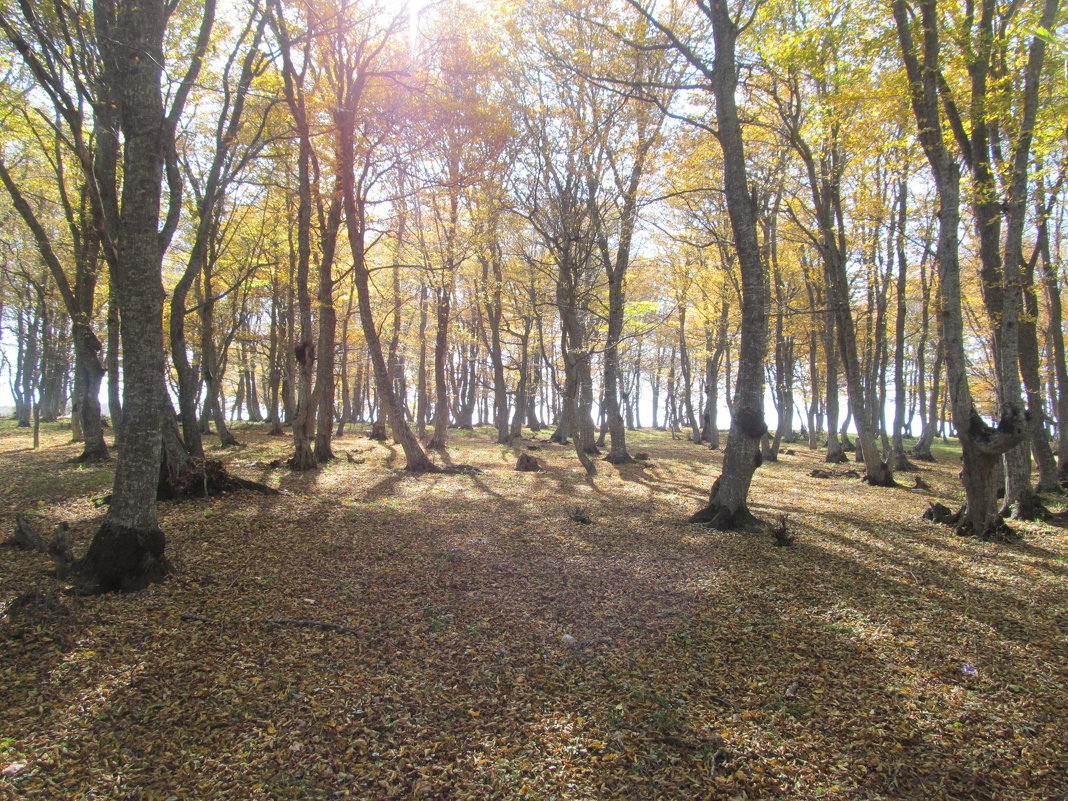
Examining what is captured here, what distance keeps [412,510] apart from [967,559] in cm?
800

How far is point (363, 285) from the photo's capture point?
453 inches

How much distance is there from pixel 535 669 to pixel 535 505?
5822mm

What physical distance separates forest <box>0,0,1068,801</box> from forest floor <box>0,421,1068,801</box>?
28 mm

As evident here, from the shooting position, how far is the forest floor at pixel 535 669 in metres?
2.72

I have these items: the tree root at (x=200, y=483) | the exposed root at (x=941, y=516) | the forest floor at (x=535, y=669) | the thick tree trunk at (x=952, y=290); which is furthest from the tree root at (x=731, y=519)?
the tree root at (x=200, y=483)

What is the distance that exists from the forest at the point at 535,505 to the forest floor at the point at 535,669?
0.03 m

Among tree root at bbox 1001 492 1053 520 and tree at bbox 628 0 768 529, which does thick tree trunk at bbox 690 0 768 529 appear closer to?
tree at bbox 628 0 768 529

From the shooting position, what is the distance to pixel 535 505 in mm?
9617

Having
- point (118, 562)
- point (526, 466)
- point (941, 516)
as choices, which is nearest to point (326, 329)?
point (526, 466)

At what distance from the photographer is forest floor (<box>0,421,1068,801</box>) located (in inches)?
107

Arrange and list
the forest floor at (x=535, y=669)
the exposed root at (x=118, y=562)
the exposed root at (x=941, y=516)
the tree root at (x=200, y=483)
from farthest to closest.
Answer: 1. the exposed root at (x=941, y=516)
2. the tree root at (x=200, y=483)
3. the exposed root at (x=118, y=562)
4. the forest floor at (x=535, y=669)

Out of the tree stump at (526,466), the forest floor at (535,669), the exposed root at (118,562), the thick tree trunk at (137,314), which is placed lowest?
the forest floor at (535,669)

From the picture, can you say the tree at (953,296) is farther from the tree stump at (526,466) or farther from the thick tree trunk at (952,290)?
the tree stump at (526,466)

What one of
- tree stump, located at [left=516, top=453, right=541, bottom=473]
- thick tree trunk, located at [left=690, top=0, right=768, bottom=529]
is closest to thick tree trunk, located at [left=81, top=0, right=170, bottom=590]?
thick tree trunk, located at [left=690, top=0, right=768, bottom=529]
